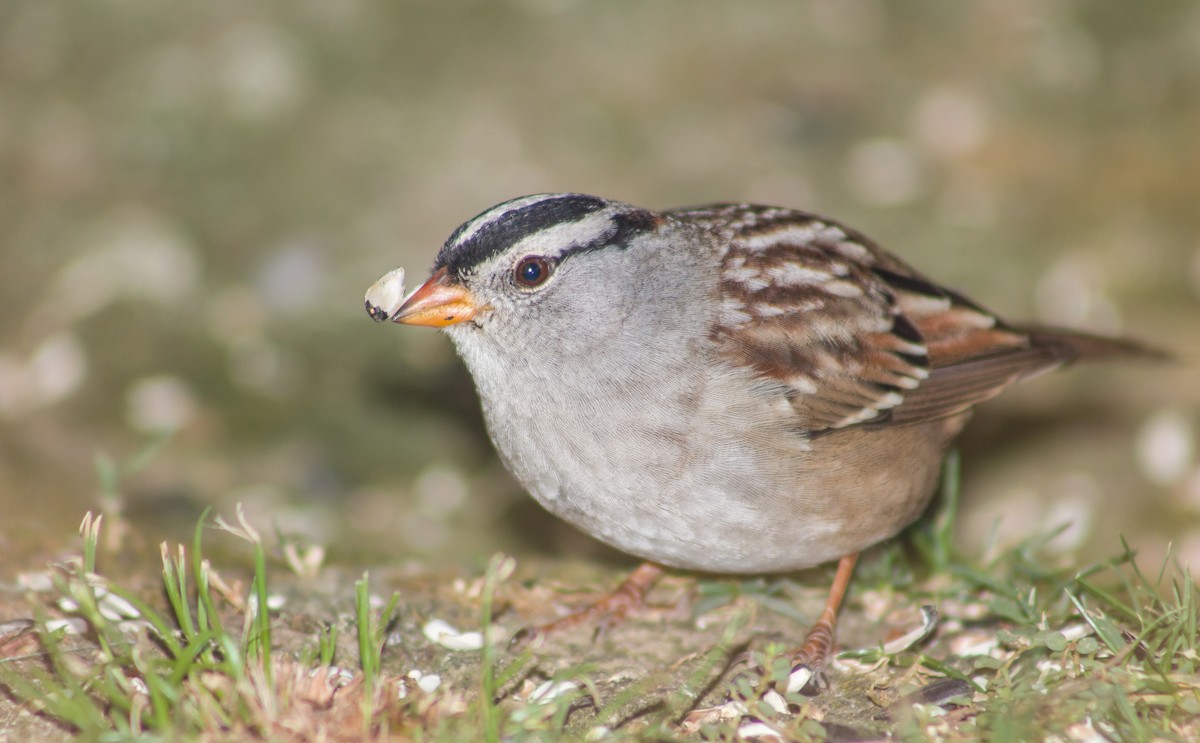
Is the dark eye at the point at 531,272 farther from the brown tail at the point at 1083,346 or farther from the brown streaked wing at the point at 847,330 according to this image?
the brown tail at the point at 1083,346

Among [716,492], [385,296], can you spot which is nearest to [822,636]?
[716,492]

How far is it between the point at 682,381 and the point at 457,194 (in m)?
3.11

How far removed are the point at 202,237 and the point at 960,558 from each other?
13.0 ft

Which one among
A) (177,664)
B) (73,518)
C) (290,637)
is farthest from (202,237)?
(177,664)

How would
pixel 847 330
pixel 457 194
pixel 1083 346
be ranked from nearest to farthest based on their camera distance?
pixel 847 330 → pixel 1083 346 → pixel 457 194

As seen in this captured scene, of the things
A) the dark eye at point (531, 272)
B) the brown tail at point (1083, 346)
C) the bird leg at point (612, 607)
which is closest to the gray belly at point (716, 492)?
the bird leg at point (612, 607)

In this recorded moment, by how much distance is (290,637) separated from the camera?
3219 mm

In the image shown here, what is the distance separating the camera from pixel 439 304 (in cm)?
322

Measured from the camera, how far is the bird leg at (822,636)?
318cm

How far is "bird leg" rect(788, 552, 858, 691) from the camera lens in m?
3.18

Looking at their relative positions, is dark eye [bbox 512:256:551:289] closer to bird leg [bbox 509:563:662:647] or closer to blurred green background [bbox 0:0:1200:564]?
bird leg [bbox 509:563:662:647]

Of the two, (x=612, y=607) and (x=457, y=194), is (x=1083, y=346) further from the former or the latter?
(x=457, y=194)

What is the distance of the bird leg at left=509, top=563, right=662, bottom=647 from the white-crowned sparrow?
0.02 m

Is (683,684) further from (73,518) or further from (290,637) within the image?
(73,518)
